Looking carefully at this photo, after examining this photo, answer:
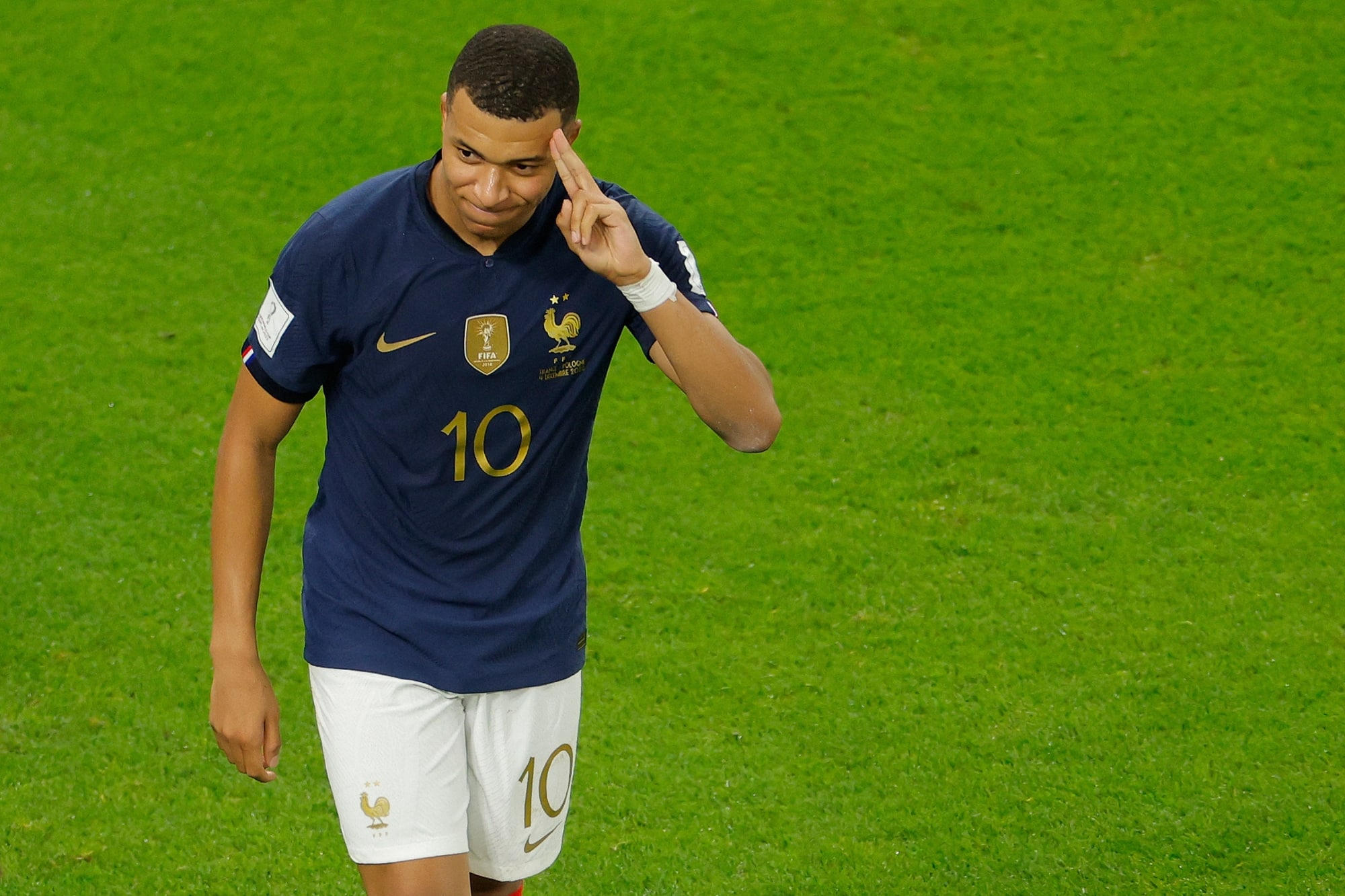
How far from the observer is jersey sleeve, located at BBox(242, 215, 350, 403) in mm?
3158

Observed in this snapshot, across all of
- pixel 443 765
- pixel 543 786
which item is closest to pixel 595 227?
pixel 443 765

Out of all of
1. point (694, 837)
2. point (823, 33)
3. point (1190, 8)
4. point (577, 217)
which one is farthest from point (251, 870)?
point (1190, 8)

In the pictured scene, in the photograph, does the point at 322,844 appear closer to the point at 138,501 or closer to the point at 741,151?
the point at 138,501

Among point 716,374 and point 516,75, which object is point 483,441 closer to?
point 716,374

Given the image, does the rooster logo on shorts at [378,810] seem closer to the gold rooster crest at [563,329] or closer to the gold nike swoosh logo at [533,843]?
the gold nike swoosh logo at [533,843]

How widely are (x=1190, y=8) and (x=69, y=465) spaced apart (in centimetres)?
712

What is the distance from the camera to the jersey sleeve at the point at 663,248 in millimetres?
3309

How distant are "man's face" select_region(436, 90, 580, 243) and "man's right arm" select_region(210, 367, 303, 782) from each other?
591mm

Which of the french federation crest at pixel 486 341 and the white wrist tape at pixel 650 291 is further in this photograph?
the french federation crest at pixel 486 341

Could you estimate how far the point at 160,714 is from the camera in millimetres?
5500

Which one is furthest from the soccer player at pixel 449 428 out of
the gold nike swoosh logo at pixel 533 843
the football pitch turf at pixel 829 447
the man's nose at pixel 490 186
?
the football pitch turf at pixel 829 447

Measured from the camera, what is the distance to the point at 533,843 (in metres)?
3.74

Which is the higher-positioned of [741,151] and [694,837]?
[741,151]

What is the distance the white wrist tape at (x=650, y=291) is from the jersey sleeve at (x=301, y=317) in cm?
59
